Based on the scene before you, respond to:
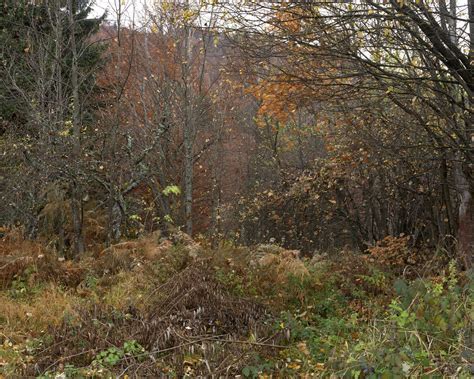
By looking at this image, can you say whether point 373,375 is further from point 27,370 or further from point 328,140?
point 328,140

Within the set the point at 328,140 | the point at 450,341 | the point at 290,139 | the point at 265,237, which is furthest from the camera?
the point at 290,139

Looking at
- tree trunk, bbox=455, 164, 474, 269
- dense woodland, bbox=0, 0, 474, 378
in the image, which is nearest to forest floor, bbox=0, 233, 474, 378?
dense woodland, bbox=0, 0, 474, 378

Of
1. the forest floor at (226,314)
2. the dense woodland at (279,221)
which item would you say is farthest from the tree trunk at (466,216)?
the forest floor at (226,314)

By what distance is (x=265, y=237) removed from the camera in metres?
13.6

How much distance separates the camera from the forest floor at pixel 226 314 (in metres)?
3.76

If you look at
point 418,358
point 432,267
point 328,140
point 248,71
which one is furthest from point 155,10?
point 418,358

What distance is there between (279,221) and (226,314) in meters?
7.45

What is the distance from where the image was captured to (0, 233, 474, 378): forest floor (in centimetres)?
376

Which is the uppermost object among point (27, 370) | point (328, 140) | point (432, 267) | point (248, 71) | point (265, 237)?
point (248, 71)

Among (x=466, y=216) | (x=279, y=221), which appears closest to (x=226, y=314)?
(x=466, y=216)

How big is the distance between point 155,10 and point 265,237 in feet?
21.3

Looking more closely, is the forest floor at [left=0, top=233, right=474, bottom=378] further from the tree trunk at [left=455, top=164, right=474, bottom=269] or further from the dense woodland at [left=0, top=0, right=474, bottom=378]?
the tree trunk at [left=455, top=164, right=474, bottom=269]

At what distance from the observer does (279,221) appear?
40.4 feet

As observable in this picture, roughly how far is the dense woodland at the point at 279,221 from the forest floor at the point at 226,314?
0.02m
